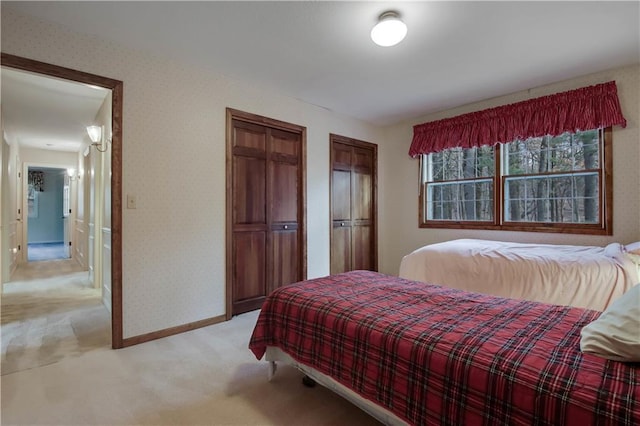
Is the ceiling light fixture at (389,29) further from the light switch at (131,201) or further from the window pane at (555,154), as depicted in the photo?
the window pane at (555,154)

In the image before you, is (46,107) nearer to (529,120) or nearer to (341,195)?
(341,195)

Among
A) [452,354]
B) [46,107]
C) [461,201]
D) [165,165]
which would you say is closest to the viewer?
[452,354]

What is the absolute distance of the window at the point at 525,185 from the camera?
126 inches

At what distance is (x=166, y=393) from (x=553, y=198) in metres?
4.11

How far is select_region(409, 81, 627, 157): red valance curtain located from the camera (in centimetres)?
300

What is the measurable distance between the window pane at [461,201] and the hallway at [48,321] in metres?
4.10

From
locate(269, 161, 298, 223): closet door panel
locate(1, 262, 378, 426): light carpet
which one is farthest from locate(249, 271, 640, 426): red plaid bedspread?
locate(269, 161, 298, 223): closet door panel

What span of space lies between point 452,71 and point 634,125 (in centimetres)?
180

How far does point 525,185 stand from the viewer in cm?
364

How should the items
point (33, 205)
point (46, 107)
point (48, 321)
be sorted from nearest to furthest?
point (48, 321)
point (46, 107)
point (33, 205)

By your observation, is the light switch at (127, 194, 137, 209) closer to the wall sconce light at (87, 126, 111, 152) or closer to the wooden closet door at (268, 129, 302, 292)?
the wall sconce light at (87, 126, 111, 152)

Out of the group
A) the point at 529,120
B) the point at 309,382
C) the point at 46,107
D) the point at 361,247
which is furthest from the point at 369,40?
the point at 46,107

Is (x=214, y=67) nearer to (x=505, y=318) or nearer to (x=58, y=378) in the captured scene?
(x=58, y=378)

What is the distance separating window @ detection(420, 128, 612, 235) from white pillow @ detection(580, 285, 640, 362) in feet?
8.84
